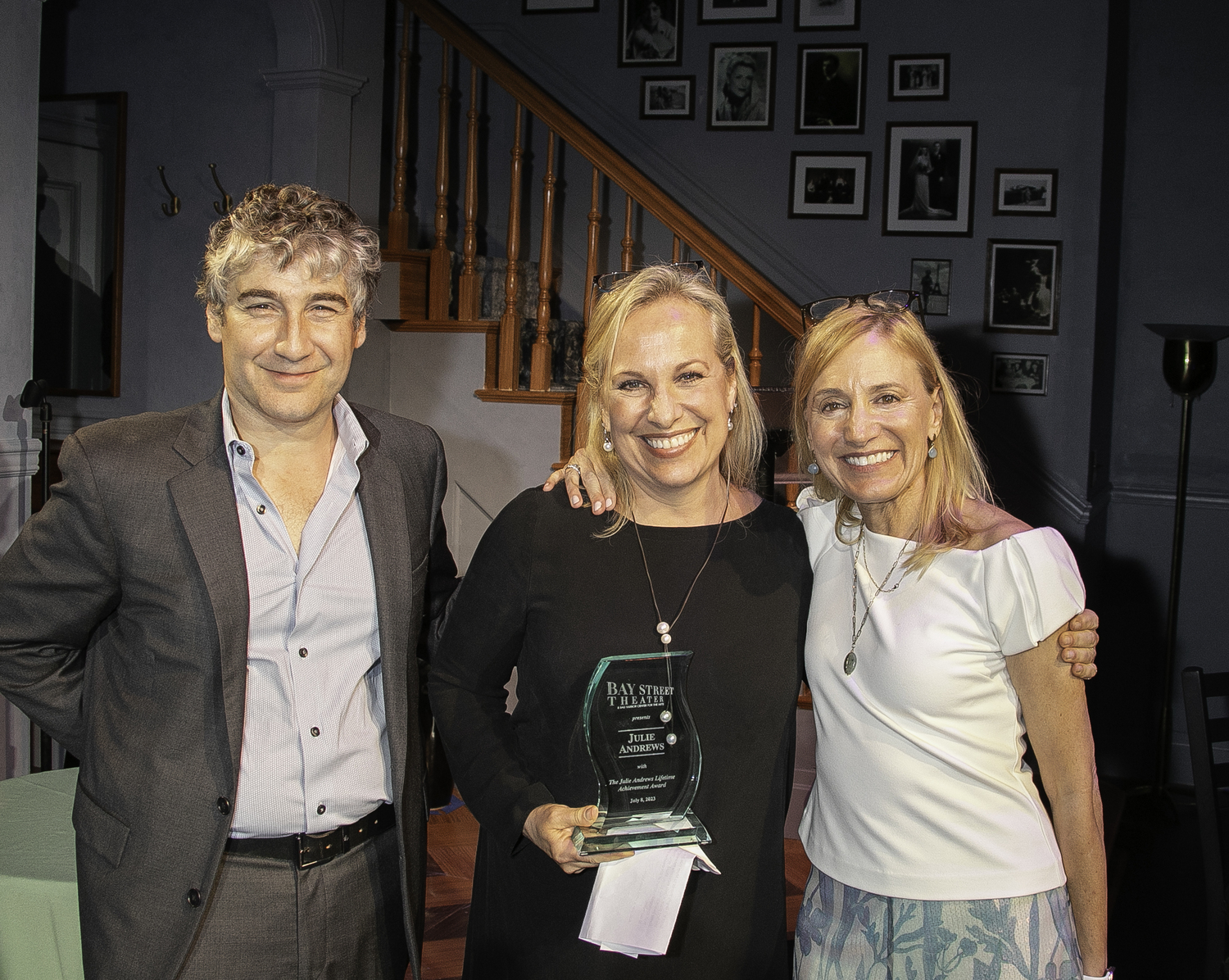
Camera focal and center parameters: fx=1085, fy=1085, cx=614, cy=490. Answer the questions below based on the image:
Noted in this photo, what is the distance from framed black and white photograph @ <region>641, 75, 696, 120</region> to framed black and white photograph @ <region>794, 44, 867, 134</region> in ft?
1.85

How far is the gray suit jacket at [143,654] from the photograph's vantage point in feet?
4.53

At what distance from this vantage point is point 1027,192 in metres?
5.12

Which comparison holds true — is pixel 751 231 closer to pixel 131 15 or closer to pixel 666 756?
pixel 131 15

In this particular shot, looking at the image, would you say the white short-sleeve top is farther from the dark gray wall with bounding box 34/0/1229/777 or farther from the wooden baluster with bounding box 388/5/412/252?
the dark gray wall with bounding box 34/0/1229/777

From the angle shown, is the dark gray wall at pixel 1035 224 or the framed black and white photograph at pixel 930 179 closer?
the dark gray wall at pixel 1035 224

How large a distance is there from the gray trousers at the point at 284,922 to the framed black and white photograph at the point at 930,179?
4.56 metres

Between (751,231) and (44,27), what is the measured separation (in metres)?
3.44

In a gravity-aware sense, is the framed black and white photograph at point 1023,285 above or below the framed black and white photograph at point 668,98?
below

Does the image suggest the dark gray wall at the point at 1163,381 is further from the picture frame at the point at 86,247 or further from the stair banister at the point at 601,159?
the picture frame at the point at 86,247

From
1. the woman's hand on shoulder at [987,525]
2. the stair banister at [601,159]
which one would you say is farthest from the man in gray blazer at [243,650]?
the stair banister at [601,159]

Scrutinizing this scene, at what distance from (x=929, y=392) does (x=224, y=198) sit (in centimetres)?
404

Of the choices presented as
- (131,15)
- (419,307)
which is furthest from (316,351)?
(131,15)

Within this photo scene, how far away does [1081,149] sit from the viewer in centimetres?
499

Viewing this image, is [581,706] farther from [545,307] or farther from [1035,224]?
[1035,224]
